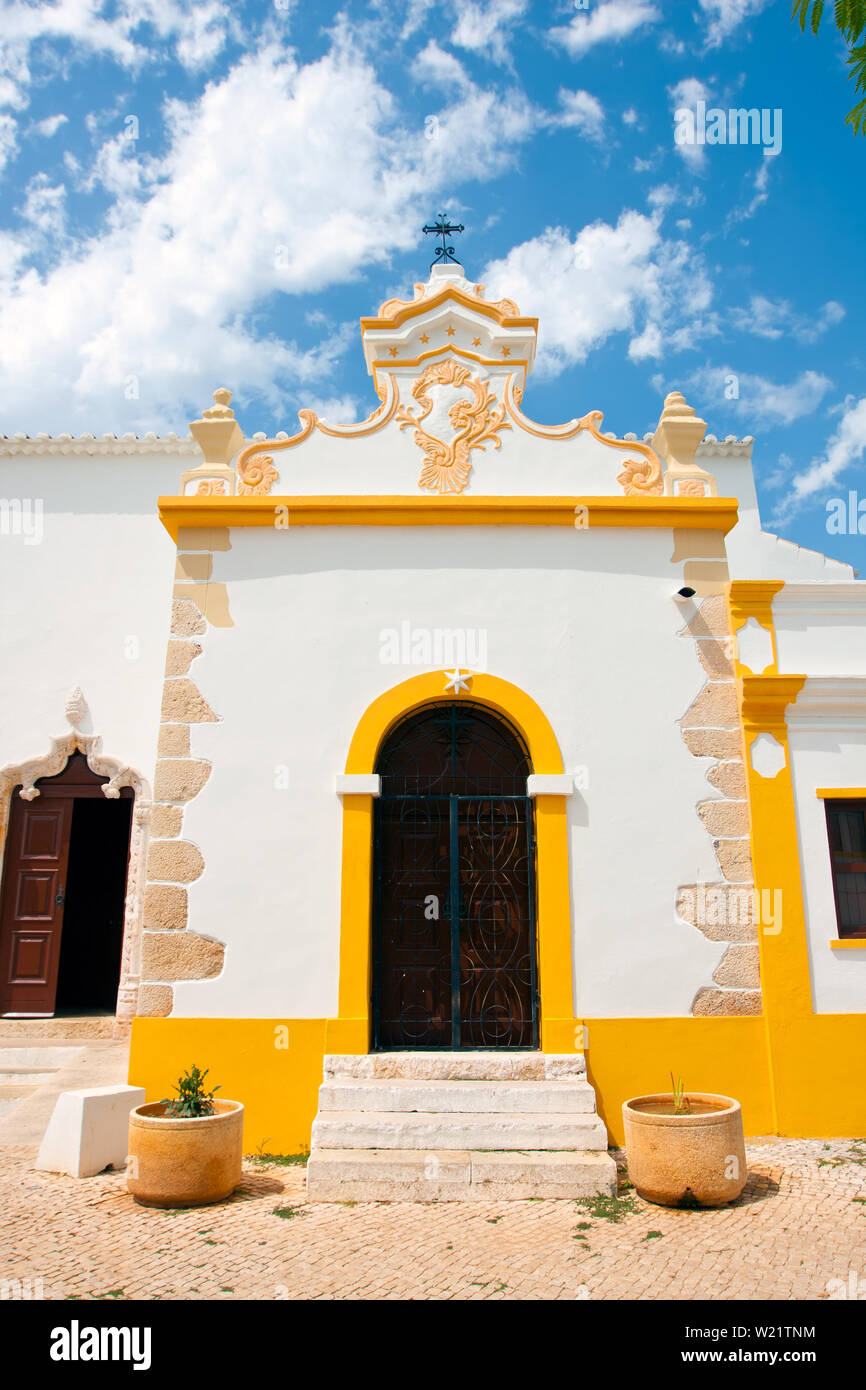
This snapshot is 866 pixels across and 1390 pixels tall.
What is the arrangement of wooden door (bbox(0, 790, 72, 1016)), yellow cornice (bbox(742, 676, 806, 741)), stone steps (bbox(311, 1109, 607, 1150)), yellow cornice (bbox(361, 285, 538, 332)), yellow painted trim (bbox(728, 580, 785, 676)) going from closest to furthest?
stone steps (bbox(311, 1109, 607, 1150)) < yellow cornice (bbox(742, 676, 806, 741)) < yellow painted trim (bbox(728, 580, 785, 676)) < yellow cornice (bbox(361, 285, 538, 332)) < wooden door (bbox(0, 790, 72, 1016))

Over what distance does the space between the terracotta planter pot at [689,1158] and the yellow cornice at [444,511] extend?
171 inches

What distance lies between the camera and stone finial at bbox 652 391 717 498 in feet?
24.5

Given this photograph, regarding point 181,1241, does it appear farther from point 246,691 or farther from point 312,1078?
point 246,691

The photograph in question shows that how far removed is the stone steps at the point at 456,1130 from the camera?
5527 mm

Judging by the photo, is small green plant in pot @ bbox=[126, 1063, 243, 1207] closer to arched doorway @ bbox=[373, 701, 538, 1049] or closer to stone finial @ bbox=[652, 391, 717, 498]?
arched doorway @ bbox=[373, 701, 538, 1049]

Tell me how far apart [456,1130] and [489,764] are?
2.64 m

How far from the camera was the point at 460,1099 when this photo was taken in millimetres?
6023

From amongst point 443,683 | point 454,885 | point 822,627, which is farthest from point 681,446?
point 454,885

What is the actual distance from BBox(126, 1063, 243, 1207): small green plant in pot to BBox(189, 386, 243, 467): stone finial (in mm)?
4925

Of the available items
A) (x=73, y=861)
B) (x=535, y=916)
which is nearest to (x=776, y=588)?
(x=535, y=916)

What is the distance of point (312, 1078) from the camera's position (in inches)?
251

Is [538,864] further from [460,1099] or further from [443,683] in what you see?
[460,1099]

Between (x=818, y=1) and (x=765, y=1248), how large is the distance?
607 centimetres

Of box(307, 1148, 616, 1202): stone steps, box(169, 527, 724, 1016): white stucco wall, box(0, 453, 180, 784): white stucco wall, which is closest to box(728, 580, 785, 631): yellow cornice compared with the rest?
box(169, 527, 724, 1016): white stucco wall
